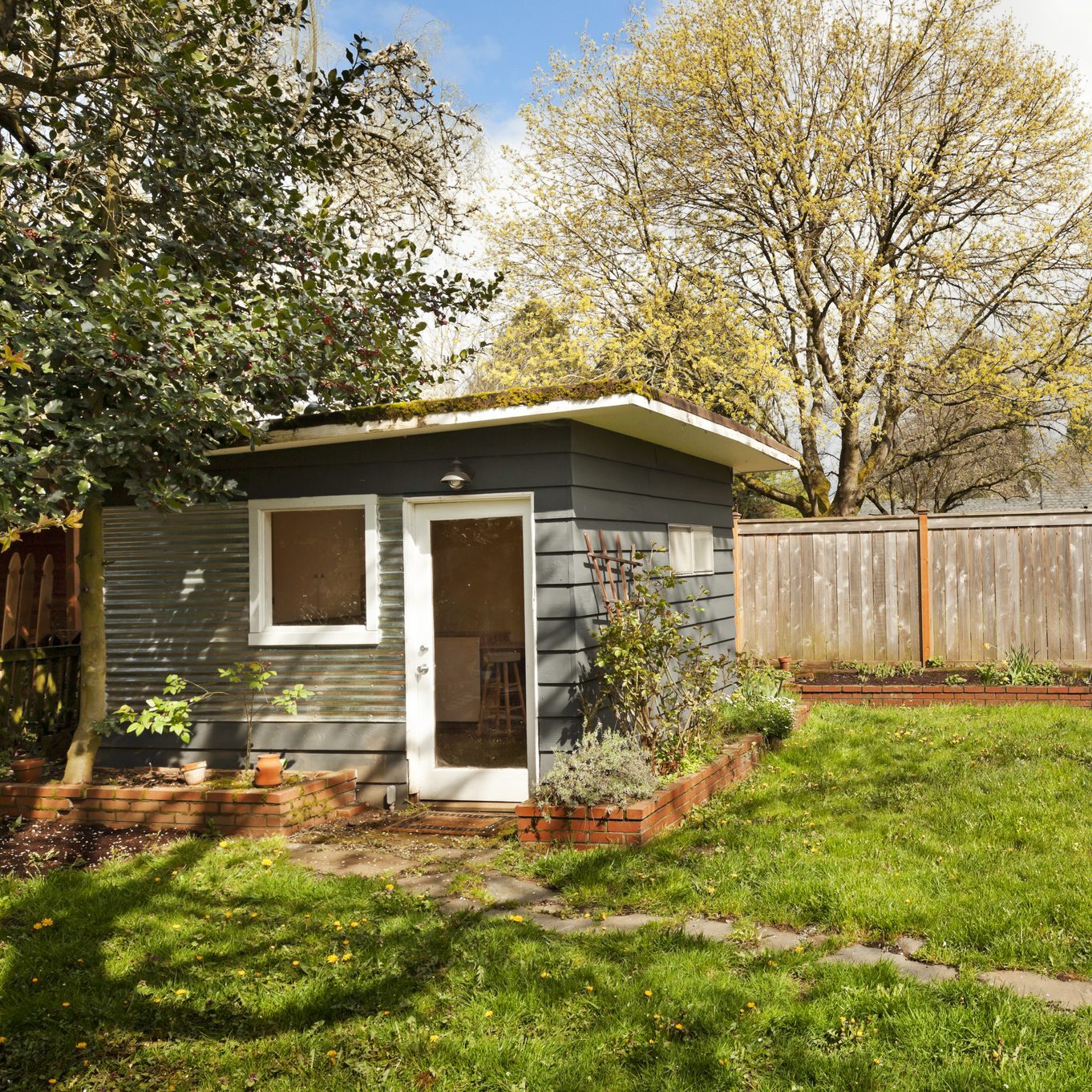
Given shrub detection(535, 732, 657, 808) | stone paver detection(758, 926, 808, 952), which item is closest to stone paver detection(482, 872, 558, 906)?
shrub detection(535, 732, 657, 808)

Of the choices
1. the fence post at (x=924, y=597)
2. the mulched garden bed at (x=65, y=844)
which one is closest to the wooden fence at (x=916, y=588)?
the fence post at (x=924, y=597)

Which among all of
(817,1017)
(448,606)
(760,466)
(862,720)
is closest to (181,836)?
(448,606)

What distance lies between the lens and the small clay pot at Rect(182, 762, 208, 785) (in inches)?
264

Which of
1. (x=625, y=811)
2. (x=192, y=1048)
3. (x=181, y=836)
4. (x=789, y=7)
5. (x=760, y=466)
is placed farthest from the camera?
(x=789, y=7)

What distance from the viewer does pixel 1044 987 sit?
3.62 metres

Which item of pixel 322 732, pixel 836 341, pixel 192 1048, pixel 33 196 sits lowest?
pixel 192 1048

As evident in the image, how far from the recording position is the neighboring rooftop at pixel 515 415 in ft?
19.8

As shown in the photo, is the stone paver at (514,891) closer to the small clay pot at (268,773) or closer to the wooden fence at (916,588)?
the small clay pot at (268,773)

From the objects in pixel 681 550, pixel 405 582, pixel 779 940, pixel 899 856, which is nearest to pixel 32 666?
pixel 405 582

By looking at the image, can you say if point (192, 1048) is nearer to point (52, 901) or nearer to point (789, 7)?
point (52, 901)

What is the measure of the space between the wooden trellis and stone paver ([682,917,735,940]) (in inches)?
96.8

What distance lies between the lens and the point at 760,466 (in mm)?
11102

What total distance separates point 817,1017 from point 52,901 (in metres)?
3.75

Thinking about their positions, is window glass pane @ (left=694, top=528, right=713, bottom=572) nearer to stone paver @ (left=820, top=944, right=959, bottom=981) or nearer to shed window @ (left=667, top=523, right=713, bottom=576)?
shed window @ (left=667, top=523, right=713, bottom=576)
